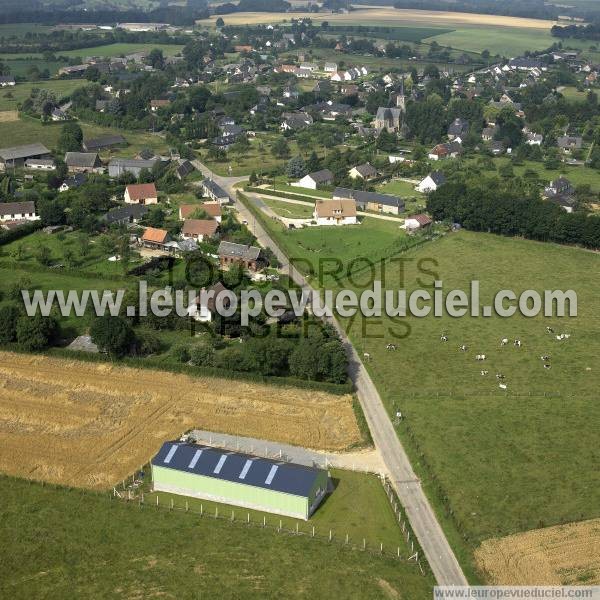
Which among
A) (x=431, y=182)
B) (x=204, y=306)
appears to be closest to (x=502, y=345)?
(x=204, y=306)

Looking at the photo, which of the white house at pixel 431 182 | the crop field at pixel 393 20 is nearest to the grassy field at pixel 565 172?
the white house at pixel 431 182

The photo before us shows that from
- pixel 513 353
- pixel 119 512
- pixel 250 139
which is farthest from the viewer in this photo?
pixel 250 139

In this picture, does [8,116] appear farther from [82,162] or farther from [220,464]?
[220,464]

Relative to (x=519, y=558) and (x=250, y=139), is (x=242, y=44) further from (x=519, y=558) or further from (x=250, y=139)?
(x=519, y=558)

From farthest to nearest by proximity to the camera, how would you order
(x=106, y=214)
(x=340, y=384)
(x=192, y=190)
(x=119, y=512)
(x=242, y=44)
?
1. (x=242, y=44)
2. (x=192, y=190)
3. (x=106, y=214)
4. (x=340, y=384)
5. (x=119, y=512)

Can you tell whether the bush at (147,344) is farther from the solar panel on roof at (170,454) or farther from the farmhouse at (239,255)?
the farmhouse at (239,255)

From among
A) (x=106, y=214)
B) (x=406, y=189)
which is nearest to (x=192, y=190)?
(x=106, y=214)
